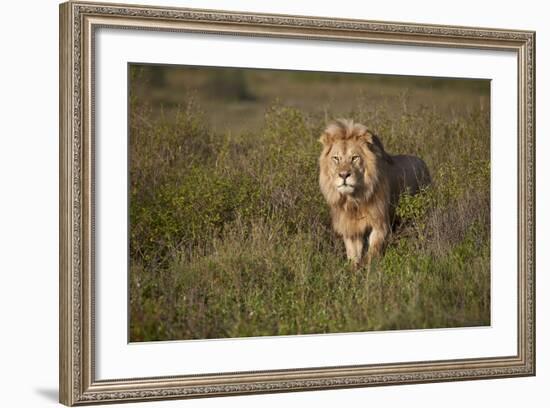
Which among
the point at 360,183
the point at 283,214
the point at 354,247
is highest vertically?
the point at 360,183

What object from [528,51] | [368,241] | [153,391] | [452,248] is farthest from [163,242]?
[528,51]

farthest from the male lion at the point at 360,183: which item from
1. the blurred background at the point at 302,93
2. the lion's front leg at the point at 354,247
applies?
the blurred background at the point at 302,93

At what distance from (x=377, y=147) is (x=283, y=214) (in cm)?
88

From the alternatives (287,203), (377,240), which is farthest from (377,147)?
(287,203)

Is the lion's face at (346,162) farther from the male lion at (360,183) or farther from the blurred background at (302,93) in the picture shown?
the blurred background at (302,93)

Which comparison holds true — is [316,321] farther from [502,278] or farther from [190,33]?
[190,33]

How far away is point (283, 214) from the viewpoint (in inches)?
308

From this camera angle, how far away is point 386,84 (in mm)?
8016

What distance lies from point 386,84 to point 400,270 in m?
1.27

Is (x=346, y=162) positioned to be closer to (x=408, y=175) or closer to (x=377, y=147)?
(x=377, y=147)

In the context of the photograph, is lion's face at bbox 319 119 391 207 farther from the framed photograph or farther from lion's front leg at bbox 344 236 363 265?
lion's front leg at bbox 344 236 363 265

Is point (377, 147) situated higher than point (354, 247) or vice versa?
point (377, 147)

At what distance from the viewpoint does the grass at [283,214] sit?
23.9 ft

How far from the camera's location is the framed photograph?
6.90 m
